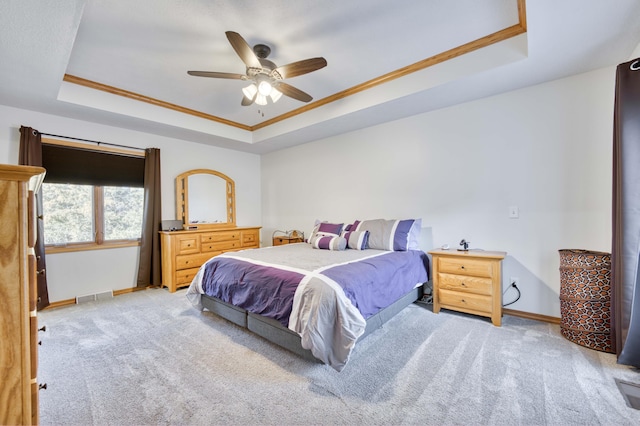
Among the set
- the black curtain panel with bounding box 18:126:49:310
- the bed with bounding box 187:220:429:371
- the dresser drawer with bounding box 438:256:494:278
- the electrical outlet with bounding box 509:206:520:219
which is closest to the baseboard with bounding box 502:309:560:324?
the dresser drawer with bounding box 438:256:494:278

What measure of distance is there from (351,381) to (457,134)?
2.85 metres

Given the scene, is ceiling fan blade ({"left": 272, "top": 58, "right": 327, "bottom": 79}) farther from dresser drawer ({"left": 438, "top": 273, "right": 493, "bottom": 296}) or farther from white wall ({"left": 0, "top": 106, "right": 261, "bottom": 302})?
white wall ({"left": 0, "top": 106, "right": 261, "bottom": 302})

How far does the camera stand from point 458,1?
6.47 ft

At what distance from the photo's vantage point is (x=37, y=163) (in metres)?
3.15

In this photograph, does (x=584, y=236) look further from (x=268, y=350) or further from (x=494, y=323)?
(x=268, y=350)

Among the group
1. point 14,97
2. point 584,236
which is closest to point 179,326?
point 14,97

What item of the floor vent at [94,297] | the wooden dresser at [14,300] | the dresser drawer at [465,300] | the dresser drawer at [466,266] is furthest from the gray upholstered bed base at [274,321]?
the floor vent at [94,297]

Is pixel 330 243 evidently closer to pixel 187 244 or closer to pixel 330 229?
pixel 330 229

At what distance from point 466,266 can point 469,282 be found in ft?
0.52

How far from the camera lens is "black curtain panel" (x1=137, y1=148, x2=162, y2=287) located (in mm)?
3988

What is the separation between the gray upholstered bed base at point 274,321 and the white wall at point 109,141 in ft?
6.03

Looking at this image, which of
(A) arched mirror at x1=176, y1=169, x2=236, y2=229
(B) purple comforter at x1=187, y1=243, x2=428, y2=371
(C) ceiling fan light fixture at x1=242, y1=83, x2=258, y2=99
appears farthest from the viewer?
(A) arched mirror at x1=176, y1=169, x2=236, y2=229

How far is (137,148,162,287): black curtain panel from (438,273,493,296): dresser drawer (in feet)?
12.7

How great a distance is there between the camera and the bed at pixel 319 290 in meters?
1.86
